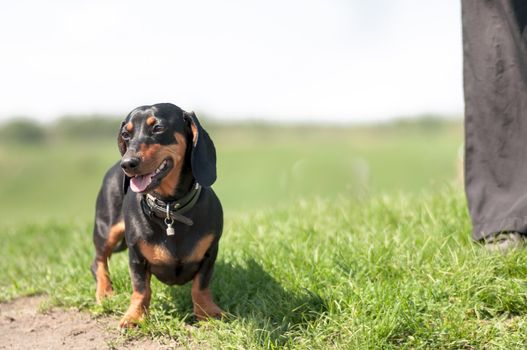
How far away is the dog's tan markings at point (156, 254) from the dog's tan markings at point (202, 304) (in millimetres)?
246

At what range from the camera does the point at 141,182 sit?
307 centimetres

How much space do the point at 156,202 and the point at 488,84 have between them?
2277mm

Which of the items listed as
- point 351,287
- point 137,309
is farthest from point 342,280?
point 137,309

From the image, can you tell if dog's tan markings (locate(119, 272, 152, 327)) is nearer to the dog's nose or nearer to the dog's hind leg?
the dog's hind leg

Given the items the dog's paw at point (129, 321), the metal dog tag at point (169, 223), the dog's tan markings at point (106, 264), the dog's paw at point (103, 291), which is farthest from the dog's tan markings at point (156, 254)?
the dog's paw at point (103, 291)

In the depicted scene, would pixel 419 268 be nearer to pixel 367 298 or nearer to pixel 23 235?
pixel 367 298

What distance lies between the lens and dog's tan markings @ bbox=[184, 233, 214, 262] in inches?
132

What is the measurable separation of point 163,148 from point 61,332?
144cm

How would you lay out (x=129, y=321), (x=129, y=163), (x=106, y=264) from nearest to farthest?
(x=129, y=163)
(x=129, y=321)
(x=106, y=264)

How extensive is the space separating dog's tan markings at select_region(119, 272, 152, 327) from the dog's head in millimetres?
620

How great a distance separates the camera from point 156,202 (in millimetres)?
3312

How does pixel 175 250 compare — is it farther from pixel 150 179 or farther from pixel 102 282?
pixel 102 282

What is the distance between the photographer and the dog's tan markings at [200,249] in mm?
3357

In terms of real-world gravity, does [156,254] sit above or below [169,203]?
below
